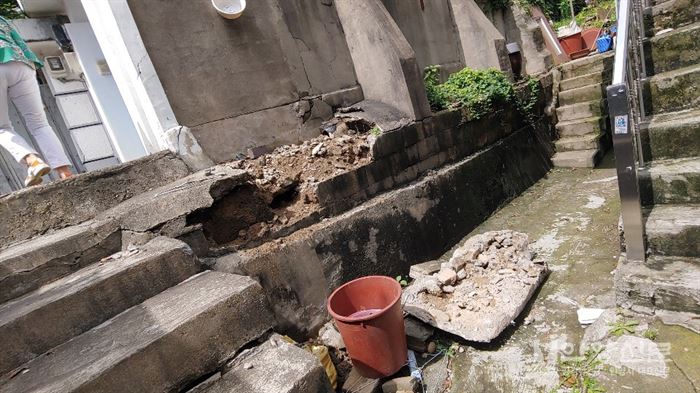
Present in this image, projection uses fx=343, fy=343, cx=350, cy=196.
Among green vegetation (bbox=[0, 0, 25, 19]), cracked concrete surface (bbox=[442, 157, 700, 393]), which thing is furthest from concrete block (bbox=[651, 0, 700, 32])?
green vegetation (bbox=[0, 0, 25, 19])

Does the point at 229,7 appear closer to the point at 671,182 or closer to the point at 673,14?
the point at 671,182

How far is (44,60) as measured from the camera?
19.8 ft

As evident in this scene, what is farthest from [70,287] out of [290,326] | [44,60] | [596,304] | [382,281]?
[44,60]

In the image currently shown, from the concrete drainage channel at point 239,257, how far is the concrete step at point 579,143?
1.80 meters

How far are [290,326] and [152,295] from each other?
116 centimetres

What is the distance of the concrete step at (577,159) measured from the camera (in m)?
5.63

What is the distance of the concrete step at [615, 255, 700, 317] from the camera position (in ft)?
6.44

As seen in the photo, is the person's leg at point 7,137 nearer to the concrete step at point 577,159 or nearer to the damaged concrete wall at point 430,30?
the damaged concrete wall at point 430,30

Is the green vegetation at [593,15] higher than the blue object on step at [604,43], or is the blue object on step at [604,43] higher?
the green vegetation at [593,15]

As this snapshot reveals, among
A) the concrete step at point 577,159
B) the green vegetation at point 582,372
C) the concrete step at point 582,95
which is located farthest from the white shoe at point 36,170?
the concrete step at point 582,95

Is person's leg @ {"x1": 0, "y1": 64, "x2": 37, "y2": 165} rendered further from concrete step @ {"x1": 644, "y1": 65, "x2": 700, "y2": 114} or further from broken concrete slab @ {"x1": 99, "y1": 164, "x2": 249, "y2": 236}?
concrete step @ {"x1": 644, "y1": 65, "x2": 700, "y2": 114}

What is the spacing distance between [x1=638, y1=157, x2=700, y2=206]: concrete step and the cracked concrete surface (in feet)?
2.61

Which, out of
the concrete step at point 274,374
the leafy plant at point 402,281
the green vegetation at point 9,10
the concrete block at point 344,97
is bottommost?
the leafy plant at point 402,281

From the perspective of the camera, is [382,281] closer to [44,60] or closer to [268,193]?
[268,193]
